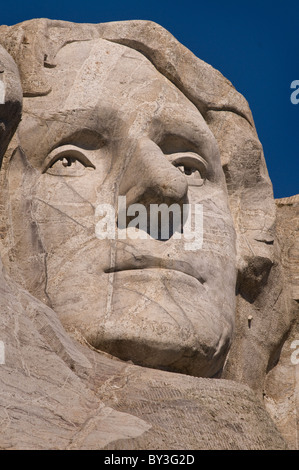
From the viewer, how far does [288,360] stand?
905 centimetres

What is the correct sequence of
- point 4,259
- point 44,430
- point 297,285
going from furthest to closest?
point 297,285, point 4,259, point 44,430

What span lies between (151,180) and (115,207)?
0.28 m

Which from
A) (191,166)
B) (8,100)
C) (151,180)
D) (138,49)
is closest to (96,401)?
(8,100)

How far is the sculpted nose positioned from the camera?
758cm

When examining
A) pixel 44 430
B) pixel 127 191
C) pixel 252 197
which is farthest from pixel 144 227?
pixel 44 430

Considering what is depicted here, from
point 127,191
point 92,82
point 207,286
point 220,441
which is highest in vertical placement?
point 92,82

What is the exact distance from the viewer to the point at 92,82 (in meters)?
8.08

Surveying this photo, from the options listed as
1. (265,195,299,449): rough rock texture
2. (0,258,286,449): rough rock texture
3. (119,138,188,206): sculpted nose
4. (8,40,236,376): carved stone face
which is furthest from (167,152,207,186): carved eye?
(0,258,286,449): rough rock texture

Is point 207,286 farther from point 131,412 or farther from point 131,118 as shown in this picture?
point 131,412

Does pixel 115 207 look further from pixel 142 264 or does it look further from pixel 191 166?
pixel 191 166

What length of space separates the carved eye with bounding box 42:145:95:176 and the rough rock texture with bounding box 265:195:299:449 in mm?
1871

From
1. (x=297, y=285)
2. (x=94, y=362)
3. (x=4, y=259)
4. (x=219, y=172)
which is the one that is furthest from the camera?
(x=297, y=285)

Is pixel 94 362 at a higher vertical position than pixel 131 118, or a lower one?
lower

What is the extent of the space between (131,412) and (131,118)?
7.10 ft
